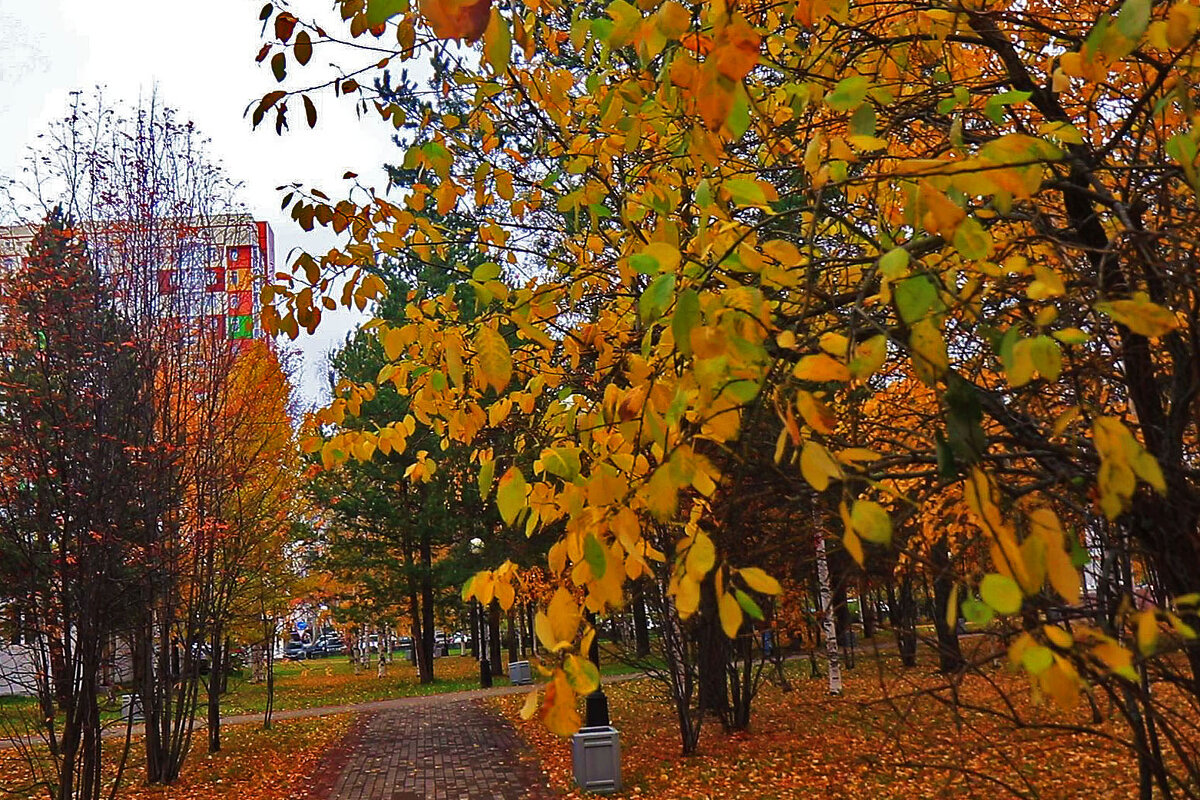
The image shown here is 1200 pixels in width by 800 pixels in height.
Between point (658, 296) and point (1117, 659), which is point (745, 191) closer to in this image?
point (658, 296)

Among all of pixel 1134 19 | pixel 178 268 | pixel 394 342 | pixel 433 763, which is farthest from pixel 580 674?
pixel 433 763

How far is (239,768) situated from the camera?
40.3 feet

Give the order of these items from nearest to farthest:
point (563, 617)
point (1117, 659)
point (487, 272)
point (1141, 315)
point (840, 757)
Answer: point (1117, 659) < point (1141, 315) < point (563, 617) < point (487, 272) < point (840, 757)

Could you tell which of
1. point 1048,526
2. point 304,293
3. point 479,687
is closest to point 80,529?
point 304,293

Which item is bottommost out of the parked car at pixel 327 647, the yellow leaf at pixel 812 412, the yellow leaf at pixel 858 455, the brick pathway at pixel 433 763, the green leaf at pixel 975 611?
the parked car at pixel 327 647

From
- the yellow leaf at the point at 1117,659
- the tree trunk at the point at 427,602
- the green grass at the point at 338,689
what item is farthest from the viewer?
the tree trunk at the point at 427,602

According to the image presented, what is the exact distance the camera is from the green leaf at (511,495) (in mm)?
1807

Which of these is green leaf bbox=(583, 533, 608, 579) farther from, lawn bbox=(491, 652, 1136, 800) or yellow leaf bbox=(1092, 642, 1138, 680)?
lawn bbox=(491, 652, 1136, 800)

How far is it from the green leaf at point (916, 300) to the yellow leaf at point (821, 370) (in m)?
0.11

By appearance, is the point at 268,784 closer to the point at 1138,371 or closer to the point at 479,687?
the point at 1138,371

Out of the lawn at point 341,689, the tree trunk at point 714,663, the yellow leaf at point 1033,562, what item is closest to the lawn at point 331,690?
the lawn at point 341,689

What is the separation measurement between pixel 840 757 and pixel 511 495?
8.58 metres

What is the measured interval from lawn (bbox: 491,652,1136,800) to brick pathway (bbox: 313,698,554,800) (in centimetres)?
41

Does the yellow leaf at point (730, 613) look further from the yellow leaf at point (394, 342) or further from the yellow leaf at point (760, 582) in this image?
the yellow leaf at point (394, 342)
